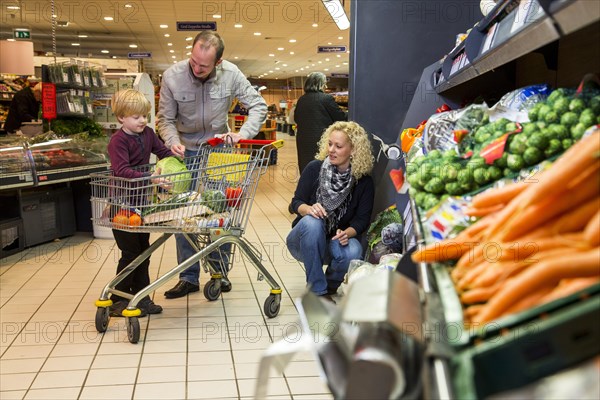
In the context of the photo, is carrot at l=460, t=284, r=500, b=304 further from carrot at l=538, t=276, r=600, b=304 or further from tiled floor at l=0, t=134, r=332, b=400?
tiled floor at l=0, t=134, r=332, b=400

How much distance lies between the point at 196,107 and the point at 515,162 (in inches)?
131

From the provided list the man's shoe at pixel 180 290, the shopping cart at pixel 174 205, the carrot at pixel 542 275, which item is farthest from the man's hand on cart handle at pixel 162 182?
the carrot at pixel 542 275

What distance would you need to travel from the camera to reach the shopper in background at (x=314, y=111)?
7.54 metres

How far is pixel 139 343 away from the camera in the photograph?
3.78m

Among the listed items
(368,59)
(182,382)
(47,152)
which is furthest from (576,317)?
(47,152)

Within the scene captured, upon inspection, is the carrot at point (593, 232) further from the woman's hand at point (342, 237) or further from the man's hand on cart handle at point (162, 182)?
the woman's hand at point (342, 237)

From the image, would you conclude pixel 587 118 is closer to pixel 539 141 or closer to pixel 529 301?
pixel 539 141

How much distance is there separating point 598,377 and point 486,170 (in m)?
1.02

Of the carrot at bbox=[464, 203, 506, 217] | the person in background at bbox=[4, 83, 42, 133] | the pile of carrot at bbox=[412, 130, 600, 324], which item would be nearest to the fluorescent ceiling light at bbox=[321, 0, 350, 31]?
the person in background at bbox=[4, 83, 42, 133]

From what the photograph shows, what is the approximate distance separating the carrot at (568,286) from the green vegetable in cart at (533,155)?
0.73m

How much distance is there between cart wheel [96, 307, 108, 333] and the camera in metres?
3.89

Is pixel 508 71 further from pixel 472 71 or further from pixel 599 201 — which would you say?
pixel 599 201

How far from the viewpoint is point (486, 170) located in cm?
181

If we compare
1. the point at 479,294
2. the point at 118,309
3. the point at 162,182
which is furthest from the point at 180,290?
the point at 479,294
